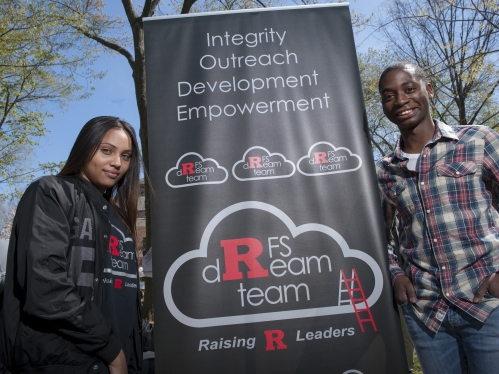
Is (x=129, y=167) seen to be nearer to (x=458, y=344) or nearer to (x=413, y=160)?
(x=413, y=160)

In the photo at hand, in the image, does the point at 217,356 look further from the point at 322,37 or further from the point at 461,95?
the point at 461,95

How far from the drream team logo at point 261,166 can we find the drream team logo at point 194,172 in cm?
9

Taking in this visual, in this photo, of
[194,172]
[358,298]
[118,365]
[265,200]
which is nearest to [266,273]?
[265,200]

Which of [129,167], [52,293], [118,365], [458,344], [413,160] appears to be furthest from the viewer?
[129,167]

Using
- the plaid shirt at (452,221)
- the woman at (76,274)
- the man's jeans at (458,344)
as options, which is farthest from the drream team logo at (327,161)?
the woman at (76,274)

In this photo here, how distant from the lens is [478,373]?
1.70m

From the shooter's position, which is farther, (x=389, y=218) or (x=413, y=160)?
(x=389, y=218)

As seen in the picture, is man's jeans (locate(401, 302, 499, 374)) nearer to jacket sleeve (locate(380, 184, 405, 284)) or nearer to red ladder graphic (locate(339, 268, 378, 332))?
red ladder graphic (locate(339, 268, 378, 332))

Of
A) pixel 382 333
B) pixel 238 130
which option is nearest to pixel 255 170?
pixel 238 130

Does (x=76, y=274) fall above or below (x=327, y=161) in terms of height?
below

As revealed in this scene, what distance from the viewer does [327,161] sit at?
2.26 m

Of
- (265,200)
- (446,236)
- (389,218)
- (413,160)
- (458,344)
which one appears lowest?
(458,344)

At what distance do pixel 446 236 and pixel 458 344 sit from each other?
1.65 ft

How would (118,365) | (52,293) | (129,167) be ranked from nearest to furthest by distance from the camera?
(52,293) < (118,365) < (129,167)
